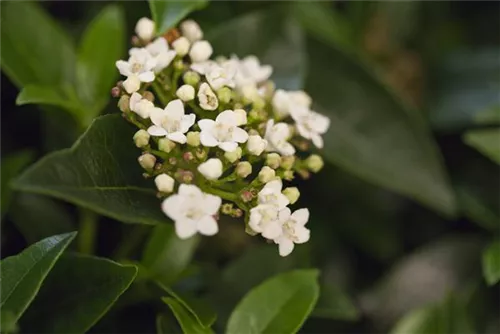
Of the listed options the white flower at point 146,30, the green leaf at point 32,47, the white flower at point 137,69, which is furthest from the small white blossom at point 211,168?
the green leaf at point 32,47

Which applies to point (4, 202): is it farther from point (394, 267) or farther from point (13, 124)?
point (394, 267)

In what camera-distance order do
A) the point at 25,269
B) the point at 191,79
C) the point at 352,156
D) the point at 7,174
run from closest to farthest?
the point at 25,269, the point at 191,79, the point at 7,174, the point at 352,156

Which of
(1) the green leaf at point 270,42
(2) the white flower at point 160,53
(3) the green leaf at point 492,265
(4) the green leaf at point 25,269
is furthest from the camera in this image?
(1) the green leaf at point 270,42

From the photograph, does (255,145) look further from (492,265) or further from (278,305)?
(492,265)

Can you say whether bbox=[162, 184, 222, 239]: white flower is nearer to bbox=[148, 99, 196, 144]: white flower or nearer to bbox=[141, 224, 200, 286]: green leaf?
bbox=[148, 99, 196, 144]: white flower

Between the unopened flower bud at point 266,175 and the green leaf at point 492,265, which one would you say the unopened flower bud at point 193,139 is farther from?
the green leaf at point 492,265

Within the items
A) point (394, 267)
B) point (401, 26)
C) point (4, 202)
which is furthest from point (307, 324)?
point (401, 26)

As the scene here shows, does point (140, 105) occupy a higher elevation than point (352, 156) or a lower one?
higher

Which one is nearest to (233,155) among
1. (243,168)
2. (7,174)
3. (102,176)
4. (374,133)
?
(243,168)
